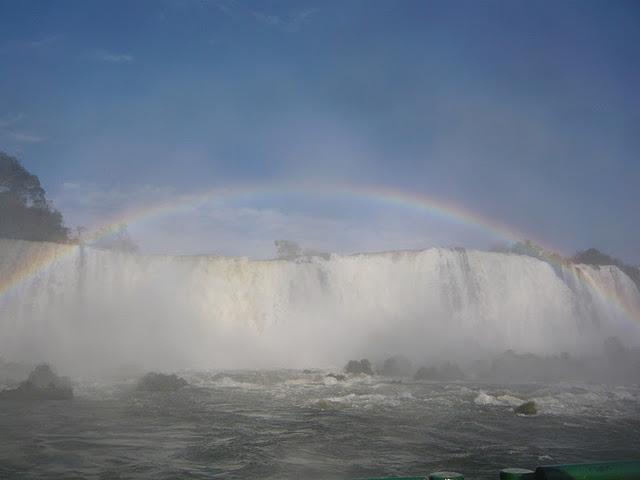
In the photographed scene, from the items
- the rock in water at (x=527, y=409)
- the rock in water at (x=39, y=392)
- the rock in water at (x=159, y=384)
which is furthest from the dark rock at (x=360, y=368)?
the rock in water at (x=39, y=392)

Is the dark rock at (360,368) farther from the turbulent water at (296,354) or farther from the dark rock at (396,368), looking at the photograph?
the dark rock at (396,368)

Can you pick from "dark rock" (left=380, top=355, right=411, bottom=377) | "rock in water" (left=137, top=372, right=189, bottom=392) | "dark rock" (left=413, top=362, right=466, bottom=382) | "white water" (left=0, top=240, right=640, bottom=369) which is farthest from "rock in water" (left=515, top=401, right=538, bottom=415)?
"white water" (left=0, top=240, right=640, bottom=369)

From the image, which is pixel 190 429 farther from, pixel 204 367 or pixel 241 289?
pixel 241 289

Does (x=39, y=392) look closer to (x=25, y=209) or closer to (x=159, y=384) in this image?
(x=159, y=384)

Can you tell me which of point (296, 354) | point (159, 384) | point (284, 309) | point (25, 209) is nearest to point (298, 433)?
point (159, 384)

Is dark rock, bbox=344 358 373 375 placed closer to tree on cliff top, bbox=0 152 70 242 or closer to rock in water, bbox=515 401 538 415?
rock in water, bbox=515 401 538 415

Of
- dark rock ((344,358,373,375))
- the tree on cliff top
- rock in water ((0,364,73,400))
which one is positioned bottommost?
rock in water ((0,364,73,400))
